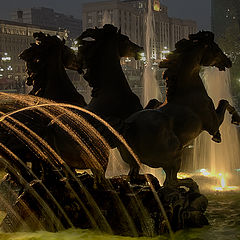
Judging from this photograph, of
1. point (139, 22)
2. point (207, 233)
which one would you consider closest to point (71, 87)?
point (207, 233)

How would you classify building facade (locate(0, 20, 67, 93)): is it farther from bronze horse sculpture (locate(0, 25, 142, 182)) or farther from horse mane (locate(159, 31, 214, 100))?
horse mane (locate(159, 31, 214, 100))

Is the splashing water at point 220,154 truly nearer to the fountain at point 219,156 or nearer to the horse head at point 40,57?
the fountain at point 219,156

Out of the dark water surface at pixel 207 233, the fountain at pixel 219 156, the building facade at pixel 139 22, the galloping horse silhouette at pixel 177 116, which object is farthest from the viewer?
the building facade at pixel 139 22

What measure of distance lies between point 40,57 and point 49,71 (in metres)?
0.29

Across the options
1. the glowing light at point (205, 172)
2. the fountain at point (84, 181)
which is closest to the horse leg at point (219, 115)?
the fountain at point (84, 181)

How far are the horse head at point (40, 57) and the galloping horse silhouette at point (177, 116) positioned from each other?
7.00 ft

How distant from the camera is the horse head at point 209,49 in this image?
22.7 ft

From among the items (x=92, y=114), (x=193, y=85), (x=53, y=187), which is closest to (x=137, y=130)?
(x=92, y=114)

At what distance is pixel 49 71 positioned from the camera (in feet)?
26.2

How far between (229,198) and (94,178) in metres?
2.65

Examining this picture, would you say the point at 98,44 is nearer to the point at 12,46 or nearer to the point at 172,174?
the point at 172,174

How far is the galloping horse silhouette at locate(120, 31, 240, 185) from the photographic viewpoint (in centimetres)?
625

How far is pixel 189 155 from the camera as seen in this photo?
12.2m

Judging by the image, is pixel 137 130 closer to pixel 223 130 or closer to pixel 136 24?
pixel 223 130
